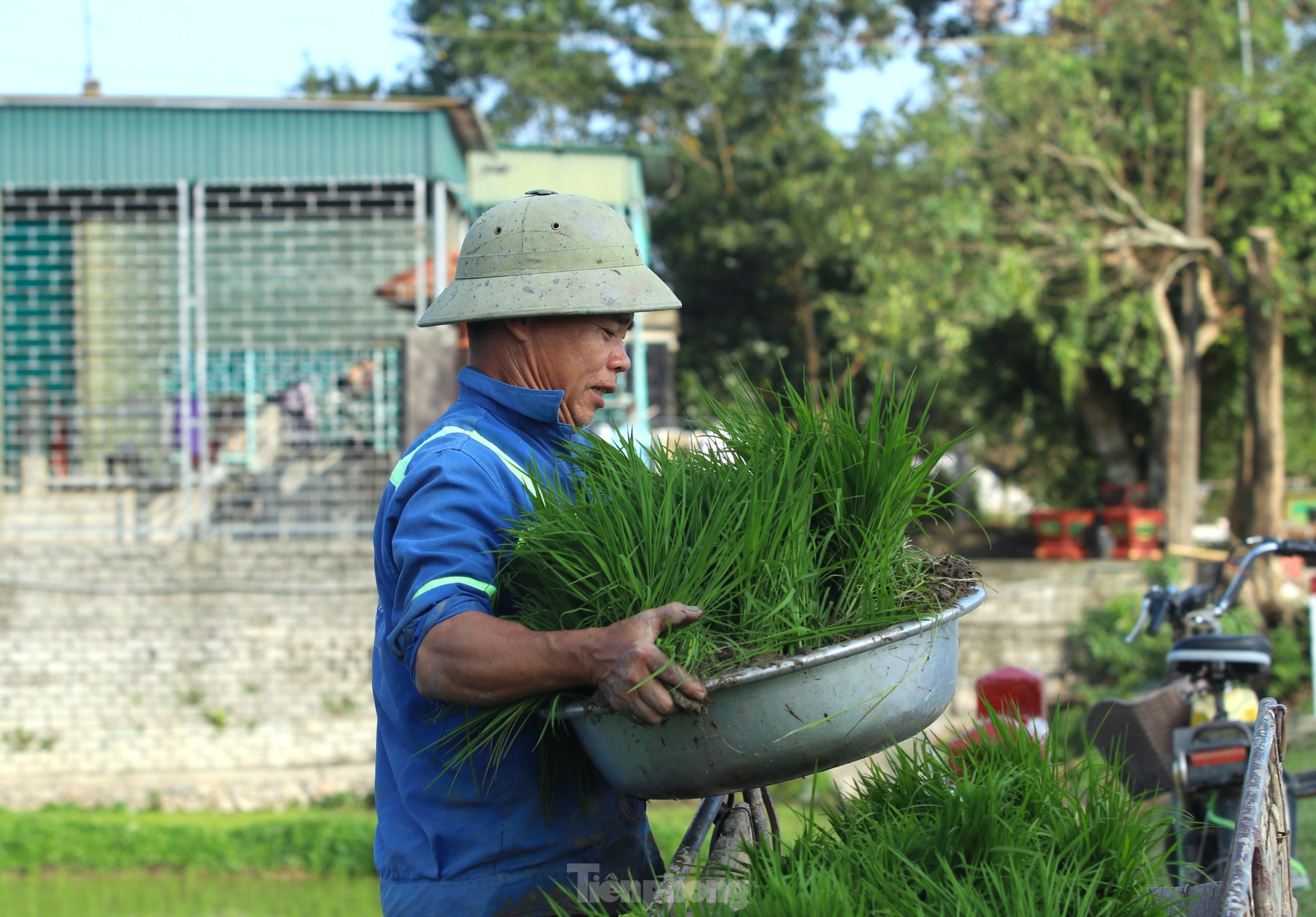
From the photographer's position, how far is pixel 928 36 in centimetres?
2491

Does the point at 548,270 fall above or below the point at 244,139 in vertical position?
below

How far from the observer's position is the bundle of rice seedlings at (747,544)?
1.57m

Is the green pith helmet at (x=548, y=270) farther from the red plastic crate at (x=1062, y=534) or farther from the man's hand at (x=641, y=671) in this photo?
the red plastic crate at (x=1062, y=534)

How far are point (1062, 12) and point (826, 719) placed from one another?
1375cm

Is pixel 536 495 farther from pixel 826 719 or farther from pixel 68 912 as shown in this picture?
pixel 68 912


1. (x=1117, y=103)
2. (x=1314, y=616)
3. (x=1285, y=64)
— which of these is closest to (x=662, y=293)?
(x=1314, y=616)

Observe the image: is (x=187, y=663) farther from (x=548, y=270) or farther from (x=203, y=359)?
(x=548, y=270)

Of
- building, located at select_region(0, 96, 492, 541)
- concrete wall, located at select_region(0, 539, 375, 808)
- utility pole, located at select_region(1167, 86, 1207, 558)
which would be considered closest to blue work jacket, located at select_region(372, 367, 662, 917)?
building, located at select_region(0, 96, 492, 541)

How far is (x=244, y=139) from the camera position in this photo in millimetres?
10906

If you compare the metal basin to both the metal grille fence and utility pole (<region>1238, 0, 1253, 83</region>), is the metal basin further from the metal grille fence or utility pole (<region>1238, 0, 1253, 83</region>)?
utility pole (<region>1238, 0, 1253, 83</region>)

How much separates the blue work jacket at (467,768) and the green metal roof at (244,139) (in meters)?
9.40

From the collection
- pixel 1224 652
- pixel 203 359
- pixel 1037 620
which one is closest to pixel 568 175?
pixel 203 359

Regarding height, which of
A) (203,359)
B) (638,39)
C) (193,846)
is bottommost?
(193,846)

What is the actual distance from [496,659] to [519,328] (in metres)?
0.61
